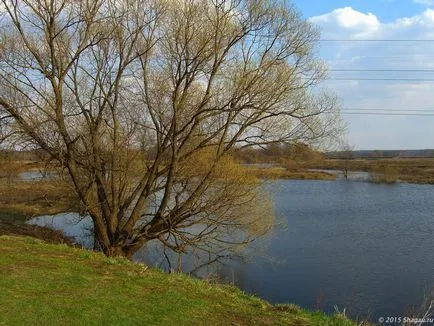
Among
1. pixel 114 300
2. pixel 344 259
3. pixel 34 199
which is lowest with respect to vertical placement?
pixel 344 259

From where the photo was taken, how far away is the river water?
1330 centimetres

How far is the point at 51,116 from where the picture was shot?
12188 mm

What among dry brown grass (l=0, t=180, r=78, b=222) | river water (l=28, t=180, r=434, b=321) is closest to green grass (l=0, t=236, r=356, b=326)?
river water (l=28, t=180, r=434, b=321)

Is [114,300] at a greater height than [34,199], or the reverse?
[34,199]

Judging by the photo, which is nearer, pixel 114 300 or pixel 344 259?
pixel 114 300

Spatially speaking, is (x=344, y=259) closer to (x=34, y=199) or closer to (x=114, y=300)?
(x=34, y=199)

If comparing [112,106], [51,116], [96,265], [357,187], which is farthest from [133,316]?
[357,187]

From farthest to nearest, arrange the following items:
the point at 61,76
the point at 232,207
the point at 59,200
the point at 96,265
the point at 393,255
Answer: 1. the point at 393,255
2. the point at 59,200
3. the point at 232,207
4. the point at 61,76
5. the point at 96,265

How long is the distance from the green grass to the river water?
5397 millimetres

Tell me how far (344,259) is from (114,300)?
13219 millimetres

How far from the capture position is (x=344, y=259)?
17484mm

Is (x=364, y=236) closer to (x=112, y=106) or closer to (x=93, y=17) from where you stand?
(x=112, y=106)

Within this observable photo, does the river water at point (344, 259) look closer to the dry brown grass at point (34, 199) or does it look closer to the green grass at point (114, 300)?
the dry brown grass at point (34, 199)

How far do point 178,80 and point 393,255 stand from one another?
423 inches
